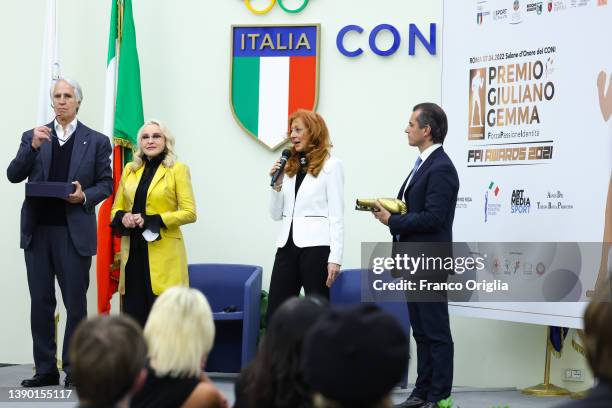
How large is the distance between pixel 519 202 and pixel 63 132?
8.33 feet

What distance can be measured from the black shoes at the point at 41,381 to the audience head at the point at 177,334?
324 centimetres

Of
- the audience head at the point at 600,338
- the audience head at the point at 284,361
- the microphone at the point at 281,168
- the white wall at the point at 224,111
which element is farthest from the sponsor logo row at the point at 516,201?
the audience head at the point at 600,338

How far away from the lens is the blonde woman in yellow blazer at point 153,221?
5.61m

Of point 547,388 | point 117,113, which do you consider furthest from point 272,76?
point 547,388

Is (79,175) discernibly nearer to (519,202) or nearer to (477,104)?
(477,104)

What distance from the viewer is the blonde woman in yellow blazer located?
561cm

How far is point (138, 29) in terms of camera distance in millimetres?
6941

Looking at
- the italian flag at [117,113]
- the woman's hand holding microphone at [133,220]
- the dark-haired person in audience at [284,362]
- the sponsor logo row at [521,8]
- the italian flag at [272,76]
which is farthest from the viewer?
the italian flag at [272,76]

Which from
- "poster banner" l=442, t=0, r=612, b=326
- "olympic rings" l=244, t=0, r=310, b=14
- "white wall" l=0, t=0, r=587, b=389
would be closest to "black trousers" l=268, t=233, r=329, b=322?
"poster banner" l=442, t=0, r=612, b=326

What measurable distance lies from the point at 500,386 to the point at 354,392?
463cm

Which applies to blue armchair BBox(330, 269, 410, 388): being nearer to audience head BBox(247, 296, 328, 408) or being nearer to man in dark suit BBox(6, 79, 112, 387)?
man in dark suit BBox(6, 79, 112, 387)

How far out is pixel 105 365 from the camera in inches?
78.7

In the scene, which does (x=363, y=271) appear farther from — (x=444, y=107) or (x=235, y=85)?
(x=235, y=85)

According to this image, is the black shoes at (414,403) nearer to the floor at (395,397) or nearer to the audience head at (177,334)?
the floor at (395,397)
